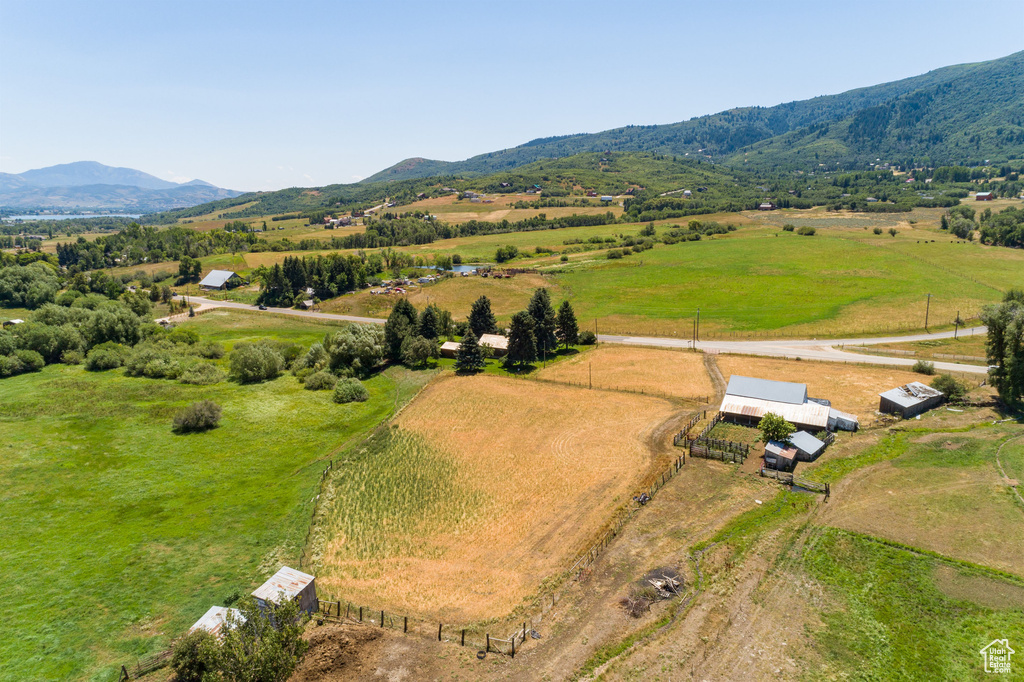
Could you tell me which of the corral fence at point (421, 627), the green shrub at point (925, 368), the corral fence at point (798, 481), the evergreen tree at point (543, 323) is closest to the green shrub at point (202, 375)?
the evergreen tree at point (543, 323)

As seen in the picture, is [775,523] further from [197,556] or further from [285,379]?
[285,379]

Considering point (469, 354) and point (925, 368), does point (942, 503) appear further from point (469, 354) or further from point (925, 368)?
point (469, 354)

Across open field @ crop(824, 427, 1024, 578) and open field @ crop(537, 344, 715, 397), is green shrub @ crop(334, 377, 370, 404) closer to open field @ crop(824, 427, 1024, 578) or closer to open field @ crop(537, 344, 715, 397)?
open field @ crop(537, 344, 715, 397)

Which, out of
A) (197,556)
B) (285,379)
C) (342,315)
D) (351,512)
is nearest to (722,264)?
(342,315)

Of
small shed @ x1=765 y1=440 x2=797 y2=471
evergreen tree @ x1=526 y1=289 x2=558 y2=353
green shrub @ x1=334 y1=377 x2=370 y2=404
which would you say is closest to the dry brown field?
small shed @ x1=765 y1=440 x2=797 y2=471

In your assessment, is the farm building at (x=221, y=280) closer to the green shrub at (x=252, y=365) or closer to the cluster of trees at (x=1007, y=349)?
the green shrub at (x=252, y=365)
